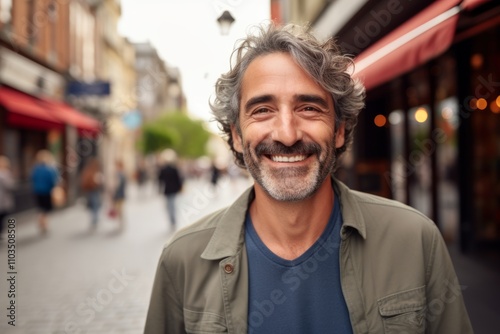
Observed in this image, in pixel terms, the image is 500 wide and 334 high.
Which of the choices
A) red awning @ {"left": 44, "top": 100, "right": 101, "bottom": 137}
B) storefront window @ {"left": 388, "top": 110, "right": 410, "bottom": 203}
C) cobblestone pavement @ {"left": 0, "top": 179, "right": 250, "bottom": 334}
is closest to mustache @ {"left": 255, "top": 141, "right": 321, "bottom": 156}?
cobblestone pavement @ {"left": 0, "top": 179, "right": 250, "bottom": 334}

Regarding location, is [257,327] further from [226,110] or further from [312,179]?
[226,110]

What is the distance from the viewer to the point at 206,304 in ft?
5.91

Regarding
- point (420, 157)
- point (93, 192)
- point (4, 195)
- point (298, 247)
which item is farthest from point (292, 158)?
point (93, 192)

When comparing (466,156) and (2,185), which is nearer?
(466,156)

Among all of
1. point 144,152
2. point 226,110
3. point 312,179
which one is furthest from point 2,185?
point 144,152

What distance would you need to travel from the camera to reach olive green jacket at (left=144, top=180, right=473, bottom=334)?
173 cm

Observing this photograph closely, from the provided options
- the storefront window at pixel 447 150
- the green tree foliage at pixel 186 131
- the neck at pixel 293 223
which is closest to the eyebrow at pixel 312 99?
the neck at pixel 293 223

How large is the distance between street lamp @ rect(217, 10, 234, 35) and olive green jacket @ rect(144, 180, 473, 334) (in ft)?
21.5

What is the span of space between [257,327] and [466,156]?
6971mm

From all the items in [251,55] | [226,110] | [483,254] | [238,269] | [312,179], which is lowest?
[483,254]

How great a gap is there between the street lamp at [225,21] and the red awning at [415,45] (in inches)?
132

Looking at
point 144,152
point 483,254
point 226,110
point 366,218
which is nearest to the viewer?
point 366,218

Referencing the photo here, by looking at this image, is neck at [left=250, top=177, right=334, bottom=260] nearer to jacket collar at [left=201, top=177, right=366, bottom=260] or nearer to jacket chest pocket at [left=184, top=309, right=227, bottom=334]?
jacket collar at [left=201, top=177, right=366, bottom=260]

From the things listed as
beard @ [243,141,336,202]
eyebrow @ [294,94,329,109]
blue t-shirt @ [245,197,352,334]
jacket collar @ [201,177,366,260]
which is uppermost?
eyebrow @ [294,94,329,109]
